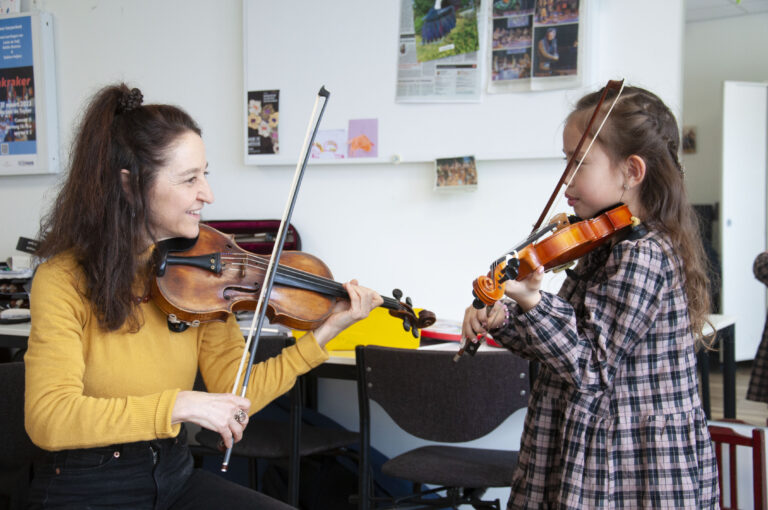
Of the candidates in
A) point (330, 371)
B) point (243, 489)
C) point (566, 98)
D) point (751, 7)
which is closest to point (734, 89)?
point (751, 7)

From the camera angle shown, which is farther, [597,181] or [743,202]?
[743,202]

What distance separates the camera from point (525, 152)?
250cm

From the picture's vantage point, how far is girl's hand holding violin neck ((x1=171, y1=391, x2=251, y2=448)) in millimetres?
1092

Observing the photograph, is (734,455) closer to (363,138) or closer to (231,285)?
(231,285)

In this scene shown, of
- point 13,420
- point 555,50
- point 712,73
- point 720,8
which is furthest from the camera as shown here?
point 712,73

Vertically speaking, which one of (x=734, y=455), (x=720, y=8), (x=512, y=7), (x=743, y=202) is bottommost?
(x=734, y=455)

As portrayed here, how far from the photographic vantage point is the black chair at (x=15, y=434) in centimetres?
155

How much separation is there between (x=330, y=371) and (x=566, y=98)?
1234mm

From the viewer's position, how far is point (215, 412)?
110 cm

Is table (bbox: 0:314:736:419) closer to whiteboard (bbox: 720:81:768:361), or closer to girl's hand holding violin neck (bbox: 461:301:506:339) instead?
girl's hand holding violin neck (bbox: 461:301:506:339)

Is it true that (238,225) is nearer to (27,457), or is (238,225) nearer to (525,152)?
(525,152)

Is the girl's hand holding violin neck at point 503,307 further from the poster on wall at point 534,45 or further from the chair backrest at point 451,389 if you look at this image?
the poster on wall at point 534,45

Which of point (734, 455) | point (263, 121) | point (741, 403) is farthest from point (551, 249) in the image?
point (741, 403)

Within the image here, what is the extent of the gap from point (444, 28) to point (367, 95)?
0.39 metres
